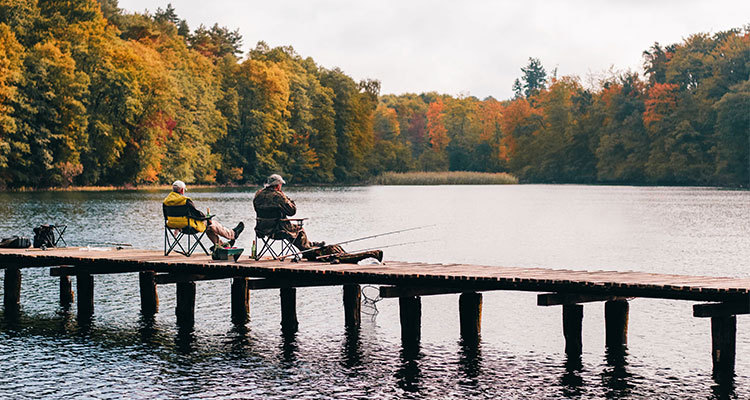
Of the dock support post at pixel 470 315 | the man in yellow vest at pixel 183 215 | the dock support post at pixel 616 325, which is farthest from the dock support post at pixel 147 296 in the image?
the dock support post at pixel 616 325

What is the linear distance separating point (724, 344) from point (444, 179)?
10212cm

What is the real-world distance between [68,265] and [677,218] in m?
35.9

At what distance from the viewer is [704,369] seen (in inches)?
535

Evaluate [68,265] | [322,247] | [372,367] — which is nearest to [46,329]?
[68,265]

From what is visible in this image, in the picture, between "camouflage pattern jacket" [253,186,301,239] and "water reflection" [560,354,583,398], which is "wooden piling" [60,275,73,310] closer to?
"camouflage pattern jacket" [253,186,301,239]

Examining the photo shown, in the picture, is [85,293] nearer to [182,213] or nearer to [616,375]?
[182,213]

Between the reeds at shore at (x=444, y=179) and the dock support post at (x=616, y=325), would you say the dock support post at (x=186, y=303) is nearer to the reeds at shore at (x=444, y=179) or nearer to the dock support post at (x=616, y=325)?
the dock support post at (x=616, y=325)

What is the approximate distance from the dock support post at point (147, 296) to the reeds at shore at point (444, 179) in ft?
322

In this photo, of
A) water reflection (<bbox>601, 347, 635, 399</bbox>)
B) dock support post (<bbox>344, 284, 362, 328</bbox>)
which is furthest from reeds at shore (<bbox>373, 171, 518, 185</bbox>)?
water reflection (<bbox>601, 347, 635, 399</bbox>)

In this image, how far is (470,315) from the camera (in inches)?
610

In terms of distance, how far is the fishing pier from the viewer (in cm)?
1324

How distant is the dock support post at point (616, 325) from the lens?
14859 mm

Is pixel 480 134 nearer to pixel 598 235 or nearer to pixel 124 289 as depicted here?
pixel 598 235

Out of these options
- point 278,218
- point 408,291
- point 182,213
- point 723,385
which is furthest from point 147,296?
point 723,385
